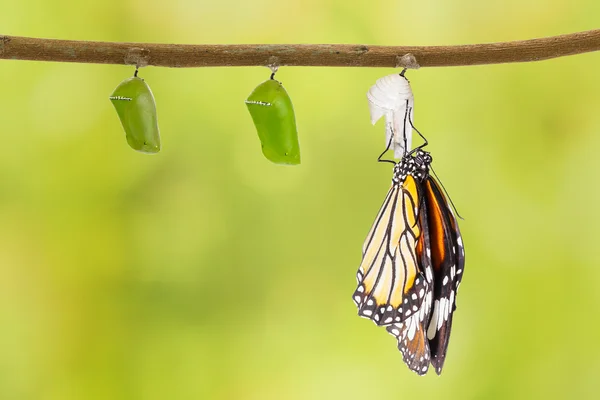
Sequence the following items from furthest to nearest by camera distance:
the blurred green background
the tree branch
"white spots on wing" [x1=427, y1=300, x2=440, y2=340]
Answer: the blurred green background
"white spots on wing" [x1=427, y1=300, x2=440, y2=340]
the tree branch

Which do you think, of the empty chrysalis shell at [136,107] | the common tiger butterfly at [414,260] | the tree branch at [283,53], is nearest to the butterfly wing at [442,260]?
the common tiger butterfly at [414,260]

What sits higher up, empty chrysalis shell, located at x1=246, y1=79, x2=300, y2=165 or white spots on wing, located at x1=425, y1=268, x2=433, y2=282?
empty chrysalis shell, located at x1=246, y1=79, x2=300, y2=165

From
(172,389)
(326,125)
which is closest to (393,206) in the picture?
(326,125)

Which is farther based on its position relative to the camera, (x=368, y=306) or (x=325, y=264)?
(x=325, y=264)

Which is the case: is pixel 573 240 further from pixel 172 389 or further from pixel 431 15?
pixel 172 389

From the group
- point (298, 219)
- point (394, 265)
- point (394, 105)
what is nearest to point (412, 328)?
point (394, 265)

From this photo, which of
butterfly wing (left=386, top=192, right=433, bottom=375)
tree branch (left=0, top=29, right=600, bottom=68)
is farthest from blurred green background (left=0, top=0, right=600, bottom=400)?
tree branch (left=0, top=29, right=600, bottom=68)

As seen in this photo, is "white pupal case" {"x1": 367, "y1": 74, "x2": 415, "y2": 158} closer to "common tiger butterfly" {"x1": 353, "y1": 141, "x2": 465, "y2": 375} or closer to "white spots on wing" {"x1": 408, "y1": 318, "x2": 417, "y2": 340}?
"common tiger butterfly" {"x1": 353, "y1": 141, "x2": 465, "y2": 375}
